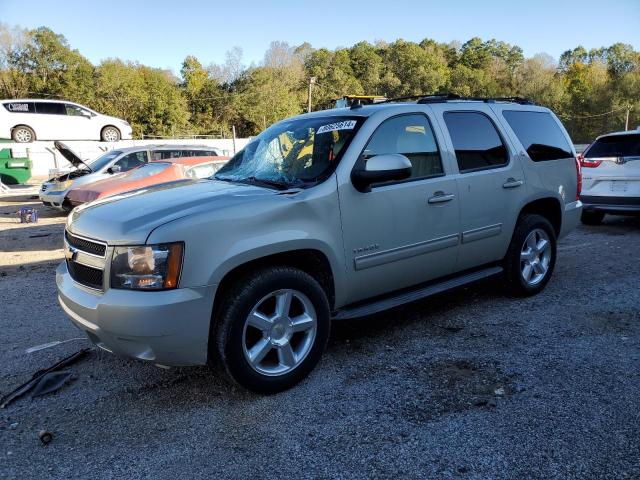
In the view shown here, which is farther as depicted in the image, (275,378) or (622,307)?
(622,307)

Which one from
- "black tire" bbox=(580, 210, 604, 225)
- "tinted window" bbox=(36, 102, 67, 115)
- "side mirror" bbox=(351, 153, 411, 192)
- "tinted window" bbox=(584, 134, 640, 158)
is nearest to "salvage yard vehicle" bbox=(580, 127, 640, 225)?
"tinted window" bbox=(584, 134, 640, 158)

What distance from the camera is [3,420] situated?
A: 3.06m

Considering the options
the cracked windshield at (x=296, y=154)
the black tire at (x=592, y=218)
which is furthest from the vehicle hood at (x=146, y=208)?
the black tire at (x=592, y=218)

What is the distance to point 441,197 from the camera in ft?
13.3

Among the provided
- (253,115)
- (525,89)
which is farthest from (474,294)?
(525,89)

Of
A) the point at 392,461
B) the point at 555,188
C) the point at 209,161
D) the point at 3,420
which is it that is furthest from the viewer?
the point at 209,161

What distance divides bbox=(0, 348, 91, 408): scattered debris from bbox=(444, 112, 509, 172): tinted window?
11.2ft

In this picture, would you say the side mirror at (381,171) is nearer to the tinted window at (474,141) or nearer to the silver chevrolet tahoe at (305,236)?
the silver chevrolet tahoe at (305,236)

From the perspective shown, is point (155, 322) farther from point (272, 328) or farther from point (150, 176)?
point (150, 176)

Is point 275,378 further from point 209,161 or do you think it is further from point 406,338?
point 209,161

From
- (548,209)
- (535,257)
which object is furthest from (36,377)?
(548,209)

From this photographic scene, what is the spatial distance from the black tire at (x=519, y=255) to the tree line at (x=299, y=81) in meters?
44.8

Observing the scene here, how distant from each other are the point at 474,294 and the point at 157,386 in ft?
10.9

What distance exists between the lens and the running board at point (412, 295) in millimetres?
3633
